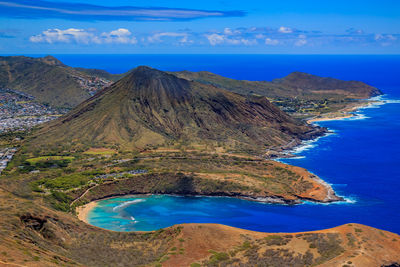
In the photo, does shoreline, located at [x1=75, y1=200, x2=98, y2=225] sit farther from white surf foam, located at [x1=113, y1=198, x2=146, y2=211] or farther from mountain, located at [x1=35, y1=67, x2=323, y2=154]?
mountain, located at [x1=35, y1=67, x2=323, y2=154]

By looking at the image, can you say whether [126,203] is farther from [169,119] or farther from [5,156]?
[169,119]

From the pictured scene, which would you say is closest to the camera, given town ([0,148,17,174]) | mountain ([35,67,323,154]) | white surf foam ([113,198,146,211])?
white surf foam ([113,198,146,211])

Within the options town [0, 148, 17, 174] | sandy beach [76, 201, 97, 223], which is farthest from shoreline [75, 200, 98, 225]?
town [0, 148, 17, 174]

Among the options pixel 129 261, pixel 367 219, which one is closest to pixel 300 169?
pixel 367 219

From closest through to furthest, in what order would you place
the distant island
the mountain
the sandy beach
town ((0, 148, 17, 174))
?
the distant island
the sandy beach
town ((0, 148, 17, 174))
the mountain

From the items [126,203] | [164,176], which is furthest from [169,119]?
[126,203]

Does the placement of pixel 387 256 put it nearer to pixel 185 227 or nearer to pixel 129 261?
pixel 185 227
